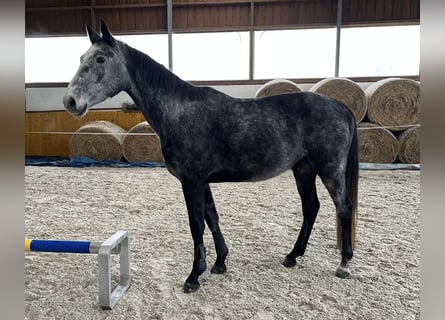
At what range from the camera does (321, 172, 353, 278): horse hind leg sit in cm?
161

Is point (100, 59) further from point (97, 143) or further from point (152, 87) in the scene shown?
point (97, 143)

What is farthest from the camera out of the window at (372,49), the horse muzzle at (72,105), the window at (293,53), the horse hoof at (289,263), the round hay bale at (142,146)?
the window at (293,53)

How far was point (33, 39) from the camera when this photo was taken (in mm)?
5707

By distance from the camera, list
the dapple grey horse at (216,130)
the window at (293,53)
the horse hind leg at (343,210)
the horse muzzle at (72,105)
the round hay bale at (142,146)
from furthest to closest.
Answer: the window at (293,53) → the round hay bale at (142,146) → the horse hind leg at (343,210) → the dapple grey horse at (216,130) → the horse muzzle at (72,105)

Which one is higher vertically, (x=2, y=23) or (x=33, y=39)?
(x=33, y=39)

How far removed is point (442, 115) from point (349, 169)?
1618 millimetres

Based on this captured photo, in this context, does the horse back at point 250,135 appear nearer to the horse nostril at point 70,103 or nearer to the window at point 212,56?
the horse nostril at point 70,103

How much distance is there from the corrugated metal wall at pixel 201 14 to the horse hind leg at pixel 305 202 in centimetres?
436

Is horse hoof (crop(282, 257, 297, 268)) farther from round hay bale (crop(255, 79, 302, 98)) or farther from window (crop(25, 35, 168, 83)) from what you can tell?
window (crop(25, 35, 168, 83))

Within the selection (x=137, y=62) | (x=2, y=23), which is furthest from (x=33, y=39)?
(x=2, y=23)

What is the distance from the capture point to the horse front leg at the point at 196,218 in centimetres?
151

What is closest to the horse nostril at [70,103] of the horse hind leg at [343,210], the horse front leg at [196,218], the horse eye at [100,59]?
the horse eye at [100,59]

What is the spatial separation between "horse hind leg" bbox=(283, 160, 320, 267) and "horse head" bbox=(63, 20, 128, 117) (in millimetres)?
958

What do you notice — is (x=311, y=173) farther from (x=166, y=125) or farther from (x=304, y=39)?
(x=304, y=39)
